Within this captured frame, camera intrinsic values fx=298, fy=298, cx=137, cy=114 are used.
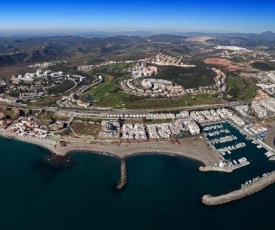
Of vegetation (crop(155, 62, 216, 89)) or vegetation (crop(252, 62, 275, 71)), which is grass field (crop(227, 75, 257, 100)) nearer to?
vegetation (crop(155, 62, 216, 89))

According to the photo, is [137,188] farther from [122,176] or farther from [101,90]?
[101,90]

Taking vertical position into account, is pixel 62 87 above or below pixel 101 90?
below

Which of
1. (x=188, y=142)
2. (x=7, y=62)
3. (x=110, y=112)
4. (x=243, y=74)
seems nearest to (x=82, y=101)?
(x=110, y=112)

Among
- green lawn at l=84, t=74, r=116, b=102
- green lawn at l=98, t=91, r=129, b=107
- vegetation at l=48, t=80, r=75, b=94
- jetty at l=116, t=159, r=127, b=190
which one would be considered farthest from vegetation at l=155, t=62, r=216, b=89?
jetty at l=116, t=159, r=127, b=190

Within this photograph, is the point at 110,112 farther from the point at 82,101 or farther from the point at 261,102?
the point at 261,102

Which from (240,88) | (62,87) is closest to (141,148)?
(62,87)

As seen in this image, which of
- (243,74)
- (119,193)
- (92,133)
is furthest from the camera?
(243,74)
